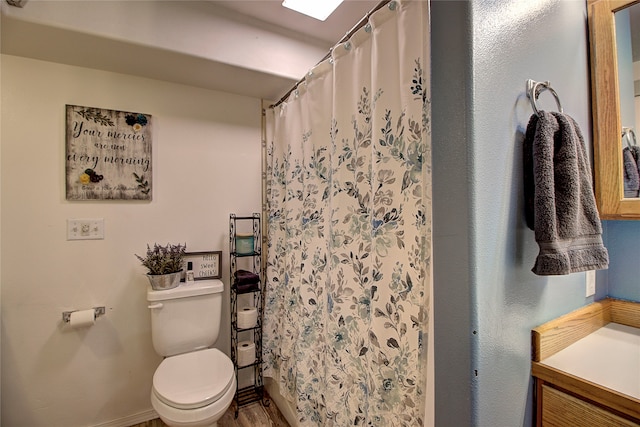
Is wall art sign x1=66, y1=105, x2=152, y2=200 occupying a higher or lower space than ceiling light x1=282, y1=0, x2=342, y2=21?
lower

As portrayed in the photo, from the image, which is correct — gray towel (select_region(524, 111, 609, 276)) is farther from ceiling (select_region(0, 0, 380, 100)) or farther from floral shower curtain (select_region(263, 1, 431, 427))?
ceiling (select_region(0, 0, 380, 100))

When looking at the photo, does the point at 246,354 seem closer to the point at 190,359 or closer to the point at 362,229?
the point at 190,359

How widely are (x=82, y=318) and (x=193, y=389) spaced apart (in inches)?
31.4

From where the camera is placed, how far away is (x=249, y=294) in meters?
2.14

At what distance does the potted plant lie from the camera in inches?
66.5

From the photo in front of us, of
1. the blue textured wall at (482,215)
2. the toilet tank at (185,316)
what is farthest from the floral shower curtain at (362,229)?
the toilet tank at (185,316)

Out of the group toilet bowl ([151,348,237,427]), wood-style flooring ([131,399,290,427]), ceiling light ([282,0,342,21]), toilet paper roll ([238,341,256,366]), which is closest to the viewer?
toilet bowl ([151,348,237,427])

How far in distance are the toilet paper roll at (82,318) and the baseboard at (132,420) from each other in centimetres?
66

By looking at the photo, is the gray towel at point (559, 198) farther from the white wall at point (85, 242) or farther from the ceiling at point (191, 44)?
the white wall at point (85, 242)

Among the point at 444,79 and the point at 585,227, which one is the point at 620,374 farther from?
the point at 444,79

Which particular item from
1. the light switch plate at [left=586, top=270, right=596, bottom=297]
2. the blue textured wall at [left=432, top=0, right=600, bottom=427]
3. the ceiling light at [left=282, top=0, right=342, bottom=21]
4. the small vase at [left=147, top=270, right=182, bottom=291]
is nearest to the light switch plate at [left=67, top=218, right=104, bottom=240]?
the small vase at [left=147, top=270, right=182, bottom=291]

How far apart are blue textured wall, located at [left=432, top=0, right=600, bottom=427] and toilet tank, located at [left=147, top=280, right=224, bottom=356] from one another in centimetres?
148

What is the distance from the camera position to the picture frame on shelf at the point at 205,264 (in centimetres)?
192

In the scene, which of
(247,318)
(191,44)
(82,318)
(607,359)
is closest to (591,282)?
(607,359)
